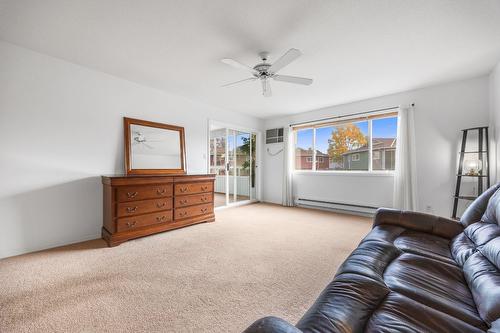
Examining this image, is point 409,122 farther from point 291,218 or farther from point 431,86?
point 291,218

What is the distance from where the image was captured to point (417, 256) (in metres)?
1.38

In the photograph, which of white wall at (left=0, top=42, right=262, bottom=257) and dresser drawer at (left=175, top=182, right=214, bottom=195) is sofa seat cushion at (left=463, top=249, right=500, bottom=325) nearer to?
dresser drawer at (left=175, top=182, right=214, bottom=195)

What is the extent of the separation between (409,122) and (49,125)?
5368 millimetres

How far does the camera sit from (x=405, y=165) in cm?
369

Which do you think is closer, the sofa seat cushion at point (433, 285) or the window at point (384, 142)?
the sofa seat cushion at point (433, 285)

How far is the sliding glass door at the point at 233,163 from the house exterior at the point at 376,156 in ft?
7.80

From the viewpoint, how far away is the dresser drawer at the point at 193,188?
3428 mm

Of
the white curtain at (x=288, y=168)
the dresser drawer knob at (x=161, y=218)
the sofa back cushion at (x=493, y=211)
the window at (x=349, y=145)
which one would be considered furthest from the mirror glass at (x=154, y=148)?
the sofa back cushion at (x=493, y=211)

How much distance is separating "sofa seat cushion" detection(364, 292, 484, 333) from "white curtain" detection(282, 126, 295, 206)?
14.6 feet

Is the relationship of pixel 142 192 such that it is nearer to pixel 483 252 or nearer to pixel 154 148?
pixel 154 148

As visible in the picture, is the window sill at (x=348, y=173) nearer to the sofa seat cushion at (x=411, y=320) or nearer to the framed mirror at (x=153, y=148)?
the framed mirror at (x=153, y=148)

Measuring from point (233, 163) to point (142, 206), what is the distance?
8.68ft

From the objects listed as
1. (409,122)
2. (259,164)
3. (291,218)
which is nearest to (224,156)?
(259,164)

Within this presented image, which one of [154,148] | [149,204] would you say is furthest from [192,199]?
[154,148]
